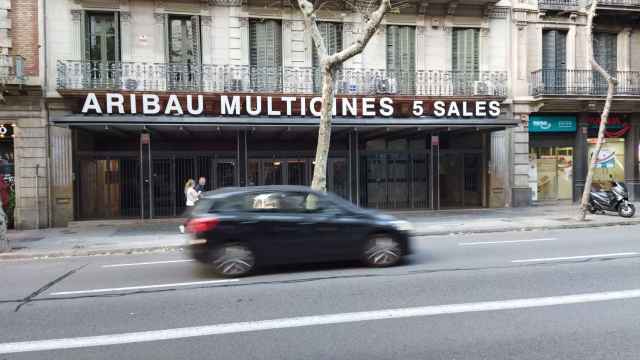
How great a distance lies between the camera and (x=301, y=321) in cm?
540

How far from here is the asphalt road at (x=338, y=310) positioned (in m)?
4.56

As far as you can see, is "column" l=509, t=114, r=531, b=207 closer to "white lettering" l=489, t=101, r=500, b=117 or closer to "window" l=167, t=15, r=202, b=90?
"white lettering" l=489, t=101, r=500, b=117

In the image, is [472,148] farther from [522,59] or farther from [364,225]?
[364,225]

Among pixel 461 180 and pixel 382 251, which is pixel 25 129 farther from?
pixel 461 180

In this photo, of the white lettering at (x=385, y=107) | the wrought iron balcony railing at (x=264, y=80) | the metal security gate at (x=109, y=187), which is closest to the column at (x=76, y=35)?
the wrought iron balcony railing at (x=264, y=80)

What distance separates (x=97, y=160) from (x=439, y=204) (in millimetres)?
14132

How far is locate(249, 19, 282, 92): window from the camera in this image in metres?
18.1

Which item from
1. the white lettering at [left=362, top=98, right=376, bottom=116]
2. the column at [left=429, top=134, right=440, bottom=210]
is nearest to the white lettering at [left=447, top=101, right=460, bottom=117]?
the column at [left=429, top=134, right=440, bottom=210]

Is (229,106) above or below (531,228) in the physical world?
above

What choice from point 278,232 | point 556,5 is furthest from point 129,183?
point 556,5

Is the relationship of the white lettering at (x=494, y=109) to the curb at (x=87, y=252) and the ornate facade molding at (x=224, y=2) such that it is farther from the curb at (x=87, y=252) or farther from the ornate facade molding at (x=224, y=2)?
the curb at (x=87, y=252)

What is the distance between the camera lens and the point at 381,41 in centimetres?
1919

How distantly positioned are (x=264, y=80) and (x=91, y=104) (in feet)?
20.7

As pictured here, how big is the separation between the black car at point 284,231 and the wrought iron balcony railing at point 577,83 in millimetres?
15204
